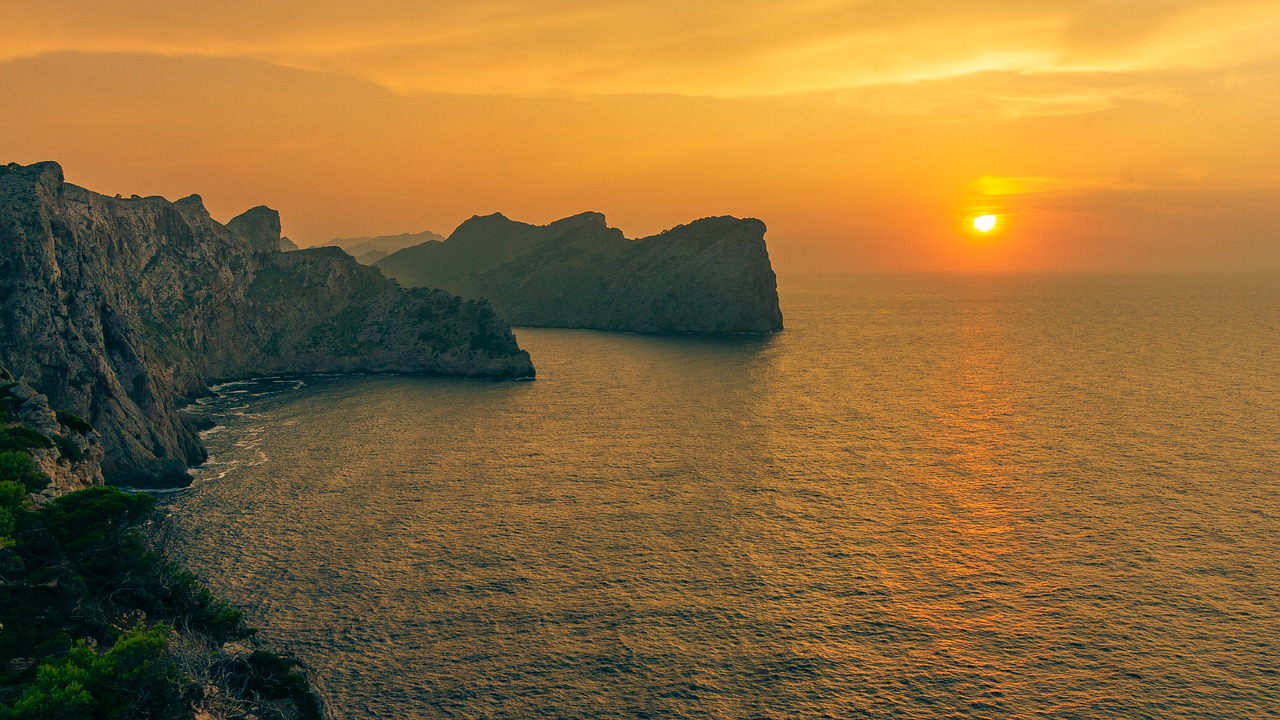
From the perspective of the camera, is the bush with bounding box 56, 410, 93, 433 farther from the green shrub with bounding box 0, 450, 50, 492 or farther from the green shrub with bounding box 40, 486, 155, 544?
the green shrub with bounding box 40, 486, 155, 544

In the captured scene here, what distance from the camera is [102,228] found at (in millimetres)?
140125

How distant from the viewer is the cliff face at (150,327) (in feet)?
308

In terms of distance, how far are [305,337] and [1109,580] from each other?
615 feet

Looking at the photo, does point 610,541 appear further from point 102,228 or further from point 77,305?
point 102,228

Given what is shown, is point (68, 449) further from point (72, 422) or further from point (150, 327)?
point (150, 327)

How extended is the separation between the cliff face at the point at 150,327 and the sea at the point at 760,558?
13888mm

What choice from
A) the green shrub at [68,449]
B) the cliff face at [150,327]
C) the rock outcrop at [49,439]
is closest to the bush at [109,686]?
the rock outcrop at [49,439]

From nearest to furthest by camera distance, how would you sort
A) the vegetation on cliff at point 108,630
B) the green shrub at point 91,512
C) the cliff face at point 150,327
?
the vegetation on cliff at point 108,630 < the green shrub at point 91,512 < the cliff face at point 150,327

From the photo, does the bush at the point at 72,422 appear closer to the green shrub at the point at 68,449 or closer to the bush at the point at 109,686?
the green shrub at the point at 68,449

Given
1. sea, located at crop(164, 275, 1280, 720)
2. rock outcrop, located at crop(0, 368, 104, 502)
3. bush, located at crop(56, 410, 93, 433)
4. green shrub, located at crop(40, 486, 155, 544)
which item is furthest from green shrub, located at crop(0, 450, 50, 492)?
bush, located at crop(56, 410, 93, 433)

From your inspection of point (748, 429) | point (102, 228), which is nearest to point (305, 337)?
point (102, 228)

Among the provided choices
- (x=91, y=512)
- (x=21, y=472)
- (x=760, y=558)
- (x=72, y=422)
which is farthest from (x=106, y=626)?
(x=760, y=558)

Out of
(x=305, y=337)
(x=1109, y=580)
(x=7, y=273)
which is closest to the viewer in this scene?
(x=1109, y=580)

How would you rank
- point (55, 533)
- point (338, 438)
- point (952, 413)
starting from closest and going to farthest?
point (55, 533), point (338, 438), point (952, 413)
